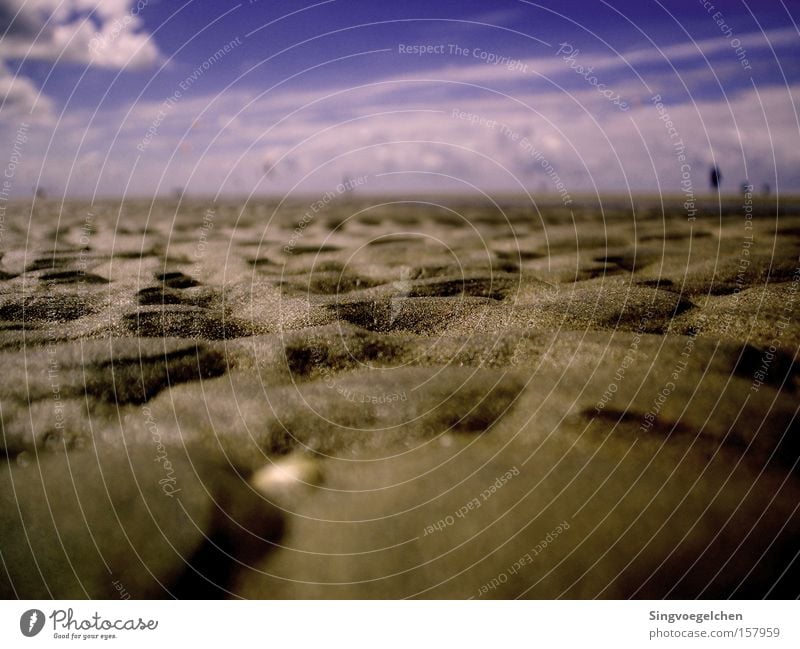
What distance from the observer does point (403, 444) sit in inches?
48.9

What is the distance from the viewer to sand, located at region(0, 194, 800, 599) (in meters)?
1.04

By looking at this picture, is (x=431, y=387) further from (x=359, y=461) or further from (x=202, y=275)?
(x=202, y=275)

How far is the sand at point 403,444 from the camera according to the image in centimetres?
104
